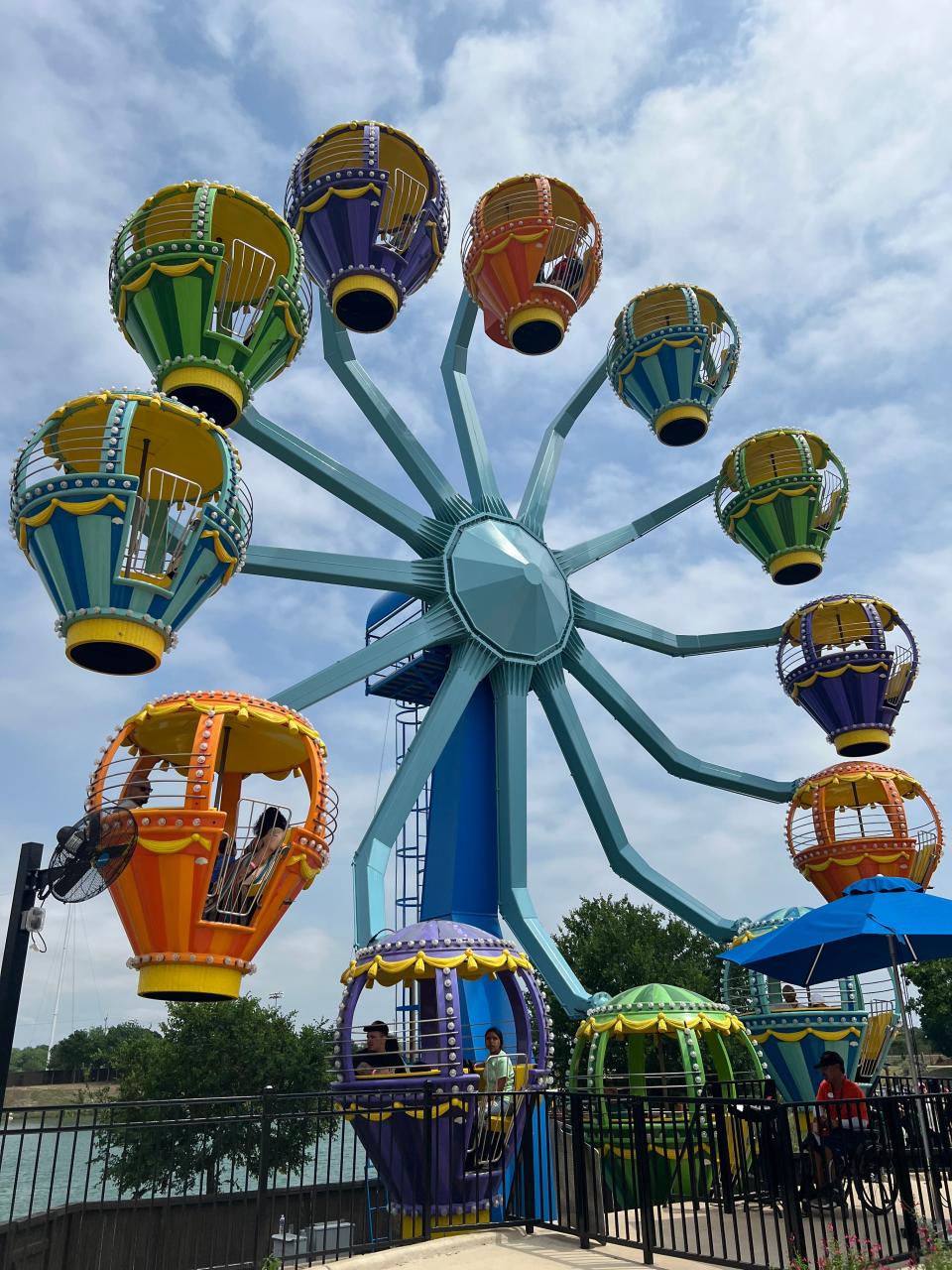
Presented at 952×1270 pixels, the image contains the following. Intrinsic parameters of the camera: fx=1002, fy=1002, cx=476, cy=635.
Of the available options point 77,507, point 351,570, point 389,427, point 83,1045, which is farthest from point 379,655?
point 83,1045

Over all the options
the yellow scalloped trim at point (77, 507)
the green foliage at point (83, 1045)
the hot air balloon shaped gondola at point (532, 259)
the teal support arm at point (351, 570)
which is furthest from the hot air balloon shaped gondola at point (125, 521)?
the green foliage at point (83, 1045)

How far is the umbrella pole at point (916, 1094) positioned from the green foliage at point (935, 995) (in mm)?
43066

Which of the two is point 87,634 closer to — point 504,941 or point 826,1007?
point 504,941

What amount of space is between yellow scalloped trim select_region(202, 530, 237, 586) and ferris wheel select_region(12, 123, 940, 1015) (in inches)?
Answer: 1.8

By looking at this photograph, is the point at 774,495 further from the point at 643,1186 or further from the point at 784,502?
the point at 643,1186

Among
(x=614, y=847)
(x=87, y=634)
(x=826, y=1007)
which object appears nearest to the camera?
(x=87, y=634)

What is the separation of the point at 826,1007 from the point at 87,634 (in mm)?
11873

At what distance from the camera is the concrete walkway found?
7.55m

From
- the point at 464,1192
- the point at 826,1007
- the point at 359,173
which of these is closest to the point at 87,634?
the point at 464,1192

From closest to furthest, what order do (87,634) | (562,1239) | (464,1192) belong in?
(562,1239) → (464,1192) → (87,634)

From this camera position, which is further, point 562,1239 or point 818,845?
point 818,845

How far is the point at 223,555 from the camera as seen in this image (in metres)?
12.4

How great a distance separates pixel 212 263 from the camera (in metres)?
14.1

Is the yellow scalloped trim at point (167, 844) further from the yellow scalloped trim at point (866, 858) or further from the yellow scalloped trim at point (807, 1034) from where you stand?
the yellow scalloped trim at point (866, 858)
